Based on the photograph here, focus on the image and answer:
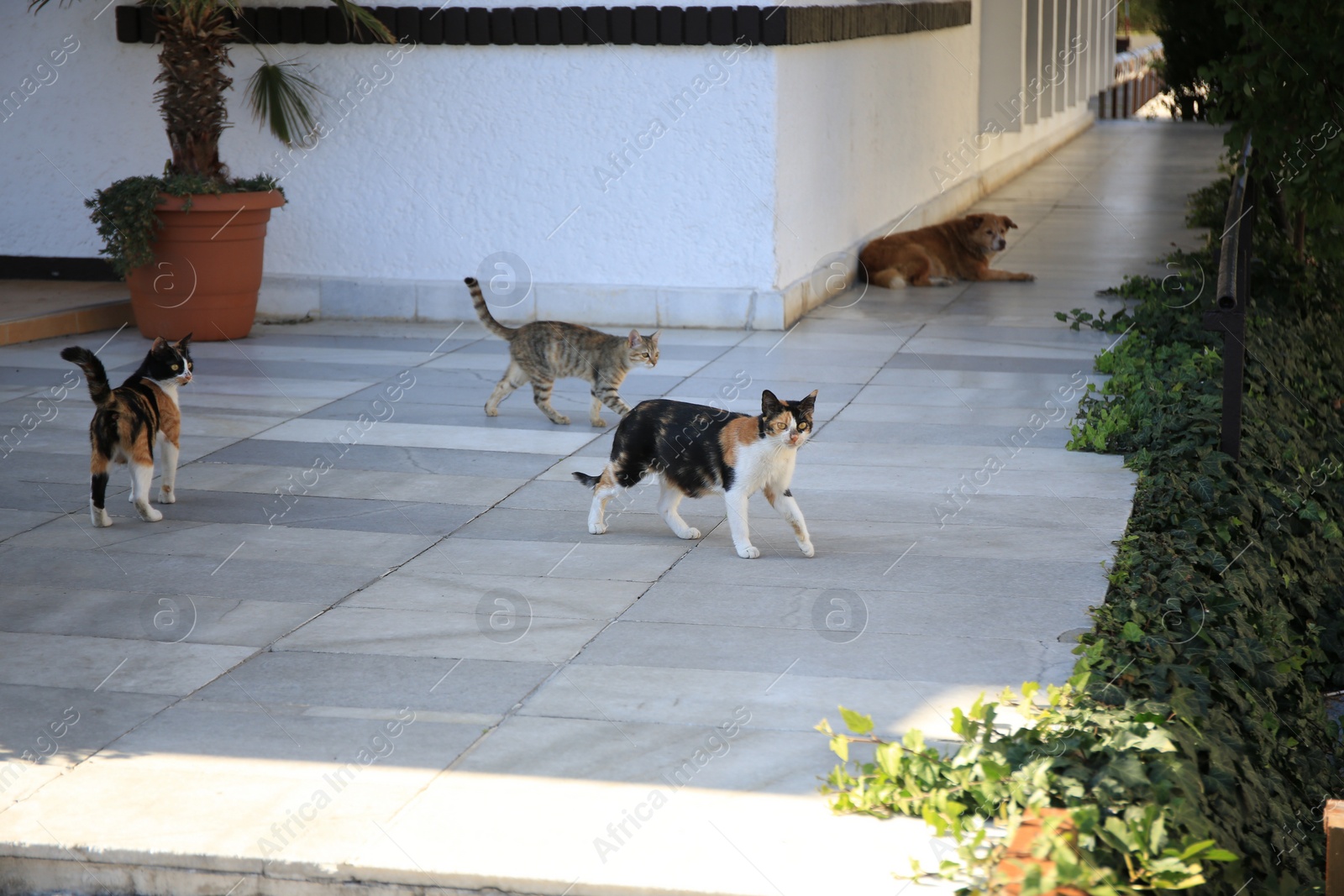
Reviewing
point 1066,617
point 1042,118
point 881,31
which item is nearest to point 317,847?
point 1066,617

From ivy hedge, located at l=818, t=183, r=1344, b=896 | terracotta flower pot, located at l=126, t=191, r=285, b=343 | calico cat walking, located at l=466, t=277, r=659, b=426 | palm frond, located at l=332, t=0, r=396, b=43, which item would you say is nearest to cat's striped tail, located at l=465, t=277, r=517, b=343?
calico cat walking, located at l=466, t=277, r=659, b=426

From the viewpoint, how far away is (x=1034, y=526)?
612 cm

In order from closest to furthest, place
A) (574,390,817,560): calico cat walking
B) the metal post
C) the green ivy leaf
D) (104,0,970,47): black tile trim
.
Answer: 1. the green ivy leaf
2. (574,390,817,560): calico cat walking
3. the metal post
4. (104,0,970,47): black tile trim

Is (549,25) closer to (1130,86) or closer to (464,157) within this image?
(464,157)

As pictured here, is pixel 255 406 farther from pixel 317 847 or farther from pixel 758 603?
pixel 317 847

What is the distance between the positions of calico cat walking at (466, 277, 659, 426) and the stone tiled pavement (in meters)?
0.26

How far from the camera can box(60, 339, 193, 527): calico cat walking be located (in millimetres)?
6117

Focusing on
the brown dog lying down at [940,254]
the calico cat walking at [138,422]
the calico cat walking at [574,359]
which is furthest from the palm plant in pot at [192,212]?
the brown dog lying down at [940,254]

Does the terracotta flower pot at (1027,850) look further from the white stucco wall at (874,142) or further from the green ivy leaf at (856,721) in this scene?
the white stucco wall at (874,142)

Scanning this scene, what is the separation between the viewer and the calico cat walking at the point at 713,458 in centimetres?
563

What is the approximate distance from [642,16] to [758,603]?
6672 mm

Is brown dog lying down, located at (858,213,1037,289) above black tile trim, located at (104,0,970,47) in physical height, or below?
below

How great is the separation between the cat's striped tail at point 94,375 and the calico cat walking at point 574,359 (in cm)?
257

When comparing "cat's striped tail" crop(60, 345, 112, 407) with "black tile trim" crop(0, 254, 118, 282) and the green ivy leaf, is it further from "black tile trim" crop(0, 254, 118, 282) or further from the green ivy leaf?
"black tile trim" crop(0, 254, 118, 282)
